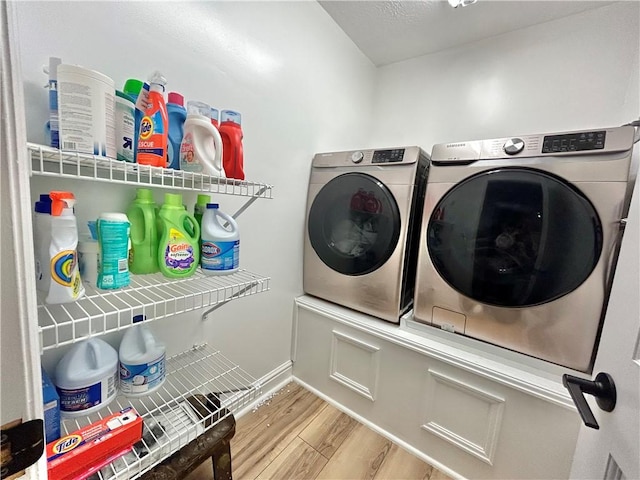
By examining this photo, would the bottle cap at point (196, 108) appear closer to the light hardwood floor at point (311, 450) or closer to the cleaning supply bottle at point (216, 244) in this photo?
the cleaning supply bottle at point (216, 244)

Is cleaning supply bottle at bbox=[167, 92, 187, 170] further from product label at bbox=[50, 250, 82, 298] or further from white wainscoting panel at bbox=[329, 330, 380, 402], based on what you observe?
white wainscoting panel at bbox=[329, 330, 380, 402]

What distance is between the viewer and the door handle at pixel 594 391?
52 cm

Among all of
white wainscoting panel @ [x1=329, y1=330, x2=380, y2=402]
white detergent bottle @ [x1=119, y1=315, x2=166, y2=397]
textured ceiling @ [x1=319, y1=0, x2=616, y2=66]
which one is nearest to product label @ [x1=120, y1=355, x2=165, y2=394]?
white detergent bottle @ [x1=119, y1=315, x2=166, y2=397]

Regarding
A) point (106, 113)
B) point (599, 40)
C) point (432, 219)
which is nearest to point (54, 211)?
point (106, 113)

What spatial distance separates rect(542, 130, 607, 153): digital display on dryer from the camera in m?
0.97

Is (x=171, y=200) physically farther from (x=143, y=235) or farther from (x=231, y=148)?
(x=231, y=148)

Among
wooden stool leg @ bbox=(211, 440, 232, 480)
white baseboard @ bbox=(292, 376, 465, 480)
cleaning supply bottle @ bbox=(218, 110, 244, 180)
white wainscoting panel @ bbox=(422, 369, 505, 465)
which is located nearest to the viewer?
cleaning supply bottle @ bbox=(218, 110, 244, 180)

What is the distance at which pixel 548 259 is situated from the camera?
106 cm

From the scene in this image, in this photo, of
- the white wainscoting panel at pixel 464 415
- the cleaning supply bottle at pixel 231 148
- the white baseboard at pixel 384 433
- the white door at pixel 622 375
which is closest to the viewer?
the white door at pixel 622 375

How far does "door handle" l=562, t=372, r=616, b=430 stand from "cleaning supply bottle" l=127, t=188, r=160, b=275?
111cm

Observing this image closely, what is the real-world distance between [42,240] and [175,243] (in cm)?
29

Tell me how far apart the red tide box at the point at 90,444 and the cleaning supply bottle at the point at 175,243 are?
39cm

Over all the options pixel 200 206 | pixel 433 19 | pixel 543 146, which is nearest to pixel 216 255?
pixel 200 206

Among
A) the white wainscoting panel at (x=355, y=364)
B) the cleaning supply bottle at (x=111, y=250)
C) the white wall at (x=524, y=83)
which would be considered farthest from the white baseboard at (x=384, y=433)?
the white wall at (x=524, y=83)
